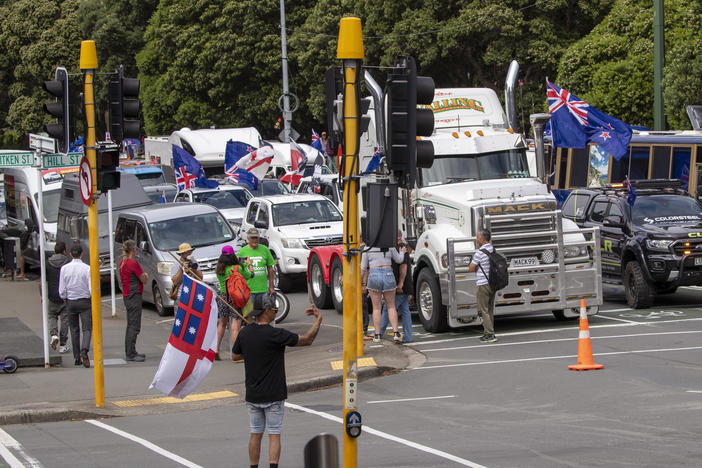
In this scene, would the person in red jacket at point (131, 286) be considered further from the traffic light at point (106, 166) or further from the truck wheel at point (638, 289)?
the truck wheel at point (638, 289)

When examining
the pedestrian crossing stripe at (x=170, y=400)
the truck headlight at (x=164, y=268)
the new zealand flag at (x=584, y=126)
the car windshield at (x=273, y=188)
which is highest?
the new zealand flag at (x=584, y=126)

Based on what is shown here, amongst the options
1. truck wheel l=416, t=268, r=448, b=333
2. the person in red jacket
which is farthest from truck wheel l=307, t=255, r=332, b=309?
the person in red jacket

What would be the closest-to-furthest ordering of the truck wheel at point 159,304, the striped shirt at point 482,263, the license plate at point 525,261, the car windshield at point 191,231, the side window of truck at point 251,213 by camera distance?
the striped shirt at point 482,263, the license plate at point 525,261, the truck wheel at point 159,304, the car windshield at point 191,231, the side window of truck at point 251,213

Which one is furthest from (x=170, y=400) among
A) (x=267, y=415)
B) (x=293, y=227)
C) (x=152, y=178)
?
(x=152, y=178)

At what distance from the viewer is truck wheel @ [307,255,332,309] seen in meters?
20.8

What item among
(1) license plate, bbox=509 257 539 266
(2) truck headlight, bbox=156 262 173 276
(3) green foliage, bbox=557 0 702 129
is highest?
(3) green foliage, bbox=557 0 702 129

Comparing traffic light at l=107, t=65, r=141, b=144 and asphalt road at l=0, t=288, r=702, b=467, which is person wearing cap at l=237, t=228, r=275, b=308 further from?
traffic light at l=107, t=65, r=141, b=144

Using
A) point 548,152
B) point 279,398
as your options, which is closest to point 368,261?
point 548,152

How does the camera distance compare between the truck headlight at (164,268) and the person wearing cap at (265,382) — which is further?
the truck headlight at (164,268)

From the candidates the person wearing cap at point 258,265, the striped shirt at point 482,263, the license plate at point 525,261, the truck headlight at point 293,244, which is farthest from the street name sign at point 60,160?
the truck headlight at point 293,244

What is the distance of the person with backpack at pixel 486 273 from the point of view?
52.7 feet

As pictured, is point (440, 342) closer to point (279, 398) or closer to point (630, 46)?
point (279, 398)

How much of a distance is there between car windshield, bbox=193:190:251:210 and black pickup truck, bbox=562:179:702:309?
11678 mm

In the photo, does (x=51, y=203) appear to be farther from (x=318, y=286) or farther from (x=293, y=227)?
(x=318, y=286)
